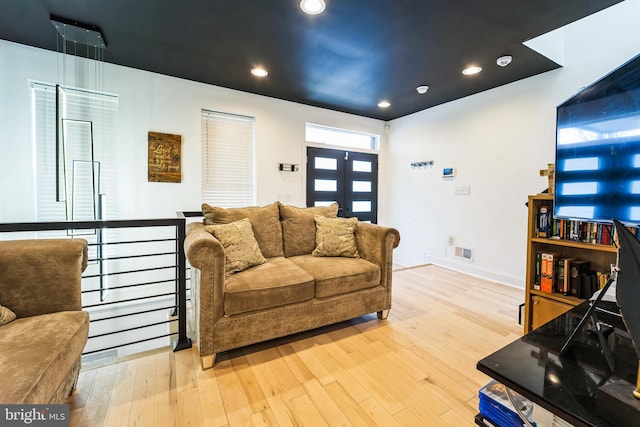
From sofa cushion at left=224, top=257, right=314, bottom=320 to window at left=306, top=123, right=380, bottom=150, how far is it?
2.83 metres

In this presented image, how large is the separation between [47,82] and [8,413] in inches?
125

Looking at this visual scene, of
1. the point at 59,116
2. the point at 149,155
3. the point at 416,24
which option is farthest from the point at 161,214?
the point at 416,24

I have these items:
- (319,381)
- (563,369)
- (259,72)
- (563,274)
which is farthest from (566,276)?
(259,72)

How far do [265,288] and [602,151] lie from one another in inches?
72.1

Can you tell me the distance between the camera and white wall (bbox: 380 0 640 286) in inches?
106

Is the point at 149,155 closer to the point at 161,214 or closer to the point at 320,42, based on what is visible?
the point at 161,214

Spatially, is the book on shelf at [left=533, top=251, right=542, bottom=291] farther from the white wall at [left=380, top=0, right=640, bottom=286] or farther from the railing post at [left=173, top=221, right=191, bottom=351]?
the railing post at [left=173, top=221, right=191, bottom=351]

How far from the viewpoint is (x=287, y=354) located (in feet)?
6.21

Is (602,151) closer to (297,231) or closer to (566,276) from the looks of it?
(566,276)

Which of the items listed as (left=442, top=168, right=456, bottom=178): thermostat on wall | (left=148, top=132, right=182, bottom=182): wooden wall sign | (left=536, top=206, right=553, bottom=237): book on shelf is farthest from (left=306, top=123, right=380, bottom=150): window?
(left=536, top=206, right=553, bottom=237): book on shelf

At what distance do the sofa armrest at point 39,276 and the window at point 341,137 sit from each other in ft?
11.3

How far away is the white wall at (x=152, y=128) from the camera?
2.55 metres

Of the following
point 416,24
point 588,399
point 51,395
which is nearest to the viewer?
point 588,399

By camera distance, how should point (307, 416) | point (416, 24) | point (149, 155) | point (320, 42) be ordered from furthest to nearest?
point (149, 155)
point (320, 42)
point (416, 24)
point (307, 416)
